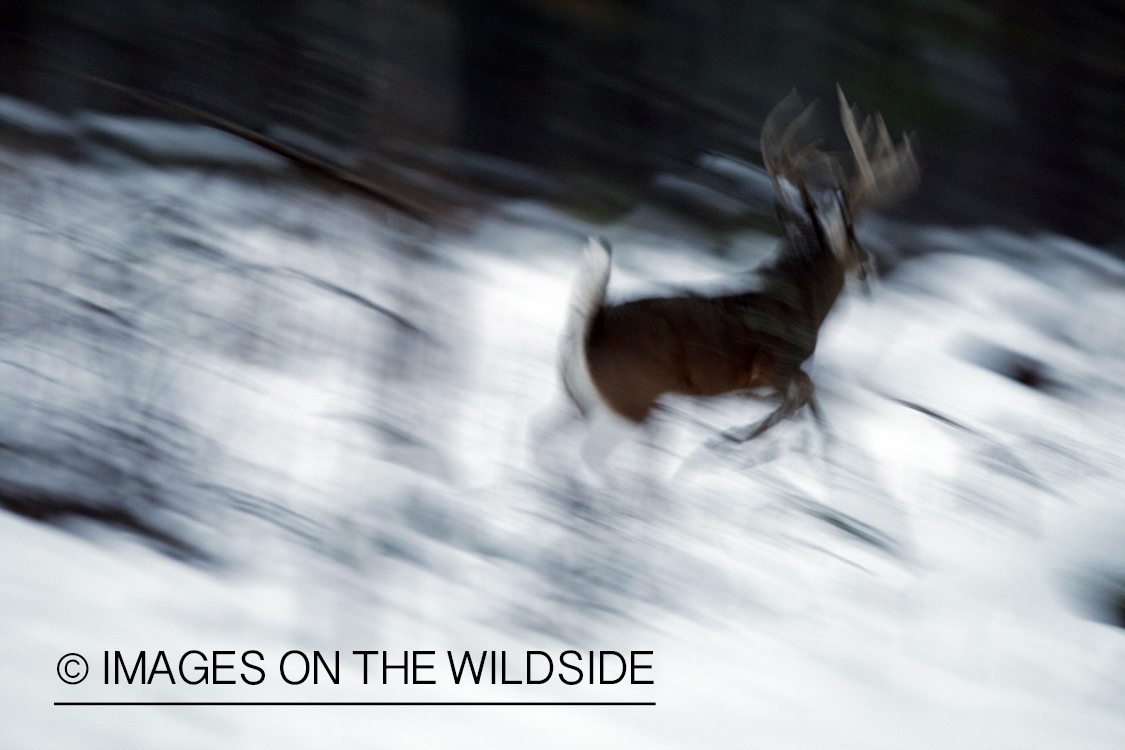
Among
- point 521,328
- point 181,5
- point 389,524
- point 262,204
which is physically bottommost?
point 389,524

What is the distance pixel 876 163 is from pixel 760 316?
17cm

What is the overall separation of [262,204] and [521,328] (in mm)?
229

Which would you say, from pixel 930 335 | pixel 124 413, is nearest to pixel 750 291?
pixel 930 335

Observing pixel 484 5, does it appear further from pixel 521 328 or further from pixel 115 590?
pixel 115 590

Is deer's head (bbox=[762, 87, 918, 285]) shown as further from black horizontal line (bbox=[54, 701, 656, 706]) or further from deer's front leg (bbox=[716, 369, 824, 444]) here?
black horizontal line (bbox=[54, 701, 656, 706])

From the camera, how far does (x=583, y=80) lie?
641 millimetres

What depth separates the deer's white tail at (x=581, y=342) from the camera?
1.76ft

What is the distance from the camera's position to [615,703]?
1.89ft

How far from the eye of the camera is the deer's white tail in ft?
1.76

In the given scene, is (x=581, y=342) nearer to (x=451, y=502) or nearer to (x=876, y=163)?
(x=451, y=502)

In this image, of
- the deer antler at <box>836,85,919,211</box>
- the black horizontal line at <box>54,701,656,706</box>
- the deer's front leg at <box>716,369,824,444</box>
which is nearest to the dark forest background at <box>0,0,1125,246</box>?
the deer antler at <box>836,85,919,211</box>

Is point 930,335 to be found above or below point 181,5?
below

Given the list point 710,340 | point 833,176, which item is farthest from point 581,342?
point 833,176

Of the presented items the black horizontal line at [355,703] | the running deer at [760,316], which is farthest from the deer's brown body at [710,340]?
the black horizontal line at [355,703]
